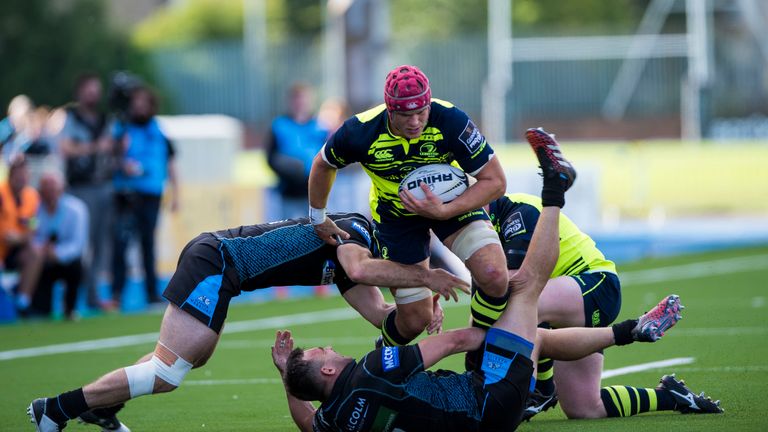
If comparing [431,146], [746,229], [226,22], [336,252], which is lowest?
[746,229]

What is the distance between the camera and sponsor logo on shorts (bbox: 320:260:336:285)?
7777 millimetres

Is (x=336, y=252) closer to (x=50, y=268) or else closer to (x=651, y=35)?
(x=50, y=268)

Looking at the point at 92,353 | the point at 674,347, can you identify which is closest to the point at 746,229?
the point at 674,347

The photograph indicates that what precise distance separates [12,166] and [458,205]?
800 centimetres

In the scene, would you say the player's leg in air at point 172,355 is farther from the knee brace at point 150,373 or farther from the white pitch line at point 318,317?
the white pitch line at point 318,317

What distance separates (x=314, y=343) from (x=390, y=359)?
4943 mm

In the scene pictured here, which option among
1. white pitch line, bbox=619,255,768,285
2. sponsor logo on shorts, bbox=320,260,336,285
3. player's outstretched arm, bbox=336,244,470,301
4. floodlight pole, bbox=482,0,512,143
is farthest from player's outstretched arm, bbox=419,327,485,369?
floodlight pole, bbox=482,0,512,143

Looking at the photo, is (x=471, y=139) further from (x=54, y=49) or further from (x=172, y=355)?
(x=54, y=49)

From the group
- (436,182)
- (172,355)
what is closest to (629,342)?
(436,182)

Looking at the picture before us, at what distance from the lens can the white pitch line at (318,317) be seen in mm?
11750

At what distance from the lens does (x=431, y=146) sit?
744 cm

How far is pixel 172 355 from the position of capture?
7273 mm

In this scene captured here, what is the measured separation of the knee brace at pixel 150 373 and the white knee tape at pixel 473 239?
1.72 meters

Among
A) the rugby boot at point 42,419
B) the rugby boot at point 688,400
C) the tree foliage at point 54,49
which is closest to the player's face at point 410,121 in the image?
the rugby boot at point 688,400
